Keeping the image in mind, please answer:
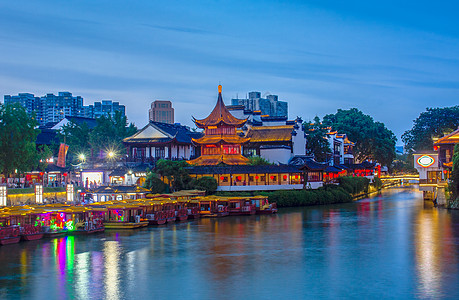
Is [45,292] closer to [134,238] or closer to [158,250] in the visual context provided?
[158,250]

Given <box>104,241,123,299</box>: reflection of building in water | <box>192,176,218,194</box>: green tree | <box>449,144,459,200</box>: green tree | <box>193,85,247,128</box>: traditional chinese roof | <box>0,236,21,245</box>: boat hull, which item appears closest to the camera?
<box>104,241,123,299</box>: reflection of building in water

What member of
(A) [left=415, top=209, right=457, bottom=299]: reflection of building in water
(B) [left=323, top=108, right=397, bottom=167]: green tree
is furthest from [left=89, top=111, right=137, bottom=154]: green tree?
(B) [left=323, top=108, right=397, bottom=167]: green tree

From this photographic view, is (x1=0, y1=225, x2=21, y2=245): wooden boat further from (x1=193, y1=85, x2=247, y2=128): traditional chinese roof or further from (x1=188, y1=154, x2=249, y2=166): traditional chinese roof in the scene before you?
(x1=193, y1=85, x2=247, y2=128): traditional chinese roof

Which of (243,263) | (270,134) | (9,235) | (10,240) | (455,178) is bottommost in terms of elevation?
(243,263)

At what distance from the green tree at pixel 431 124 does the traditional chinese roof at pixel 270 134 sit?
46.1m

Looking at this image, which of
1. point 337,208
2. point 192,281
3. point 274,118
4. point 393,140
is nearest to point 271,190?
point 337,208

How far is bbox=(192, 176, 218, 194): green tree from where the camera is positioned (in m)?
67.8

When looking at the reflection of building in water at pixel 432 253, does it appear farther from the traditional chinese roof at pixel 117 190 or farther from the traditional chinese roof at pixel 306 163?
the traditional chinese roof at pixel 117 190

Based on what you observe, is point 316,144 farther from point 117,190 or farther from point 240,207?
point 117,190

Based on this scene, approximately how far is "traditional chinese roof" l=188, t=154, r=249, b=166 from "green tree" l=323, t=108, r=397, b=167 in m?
56.7

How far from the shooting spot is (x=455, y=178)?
6028 cm

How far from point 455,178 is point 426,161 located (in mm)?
11543

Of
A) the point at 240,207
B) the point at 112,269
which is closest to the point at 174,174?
the point at 240,207

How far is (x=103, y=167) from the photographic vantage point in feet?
255
